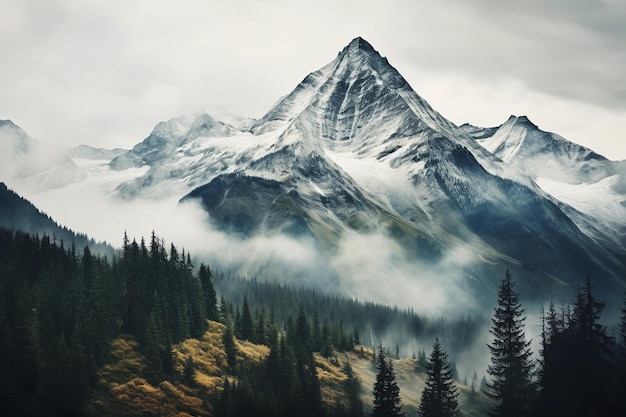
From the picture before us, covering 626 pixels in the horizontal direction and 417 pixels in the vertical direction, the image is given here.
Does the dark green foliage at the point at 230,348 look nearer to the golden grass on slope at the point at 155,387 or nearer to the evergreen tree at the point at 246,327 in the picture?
the golden grass on slope at the point at 155,387

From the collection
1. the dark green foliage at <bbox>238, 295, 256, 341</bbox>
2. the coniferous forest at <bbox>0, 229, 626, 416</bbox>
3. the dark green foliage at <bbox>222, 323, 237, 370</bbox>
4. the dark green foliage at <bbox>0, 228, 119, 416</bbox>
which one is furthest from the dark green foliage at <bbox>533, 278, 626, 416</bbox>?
the dark green foliage at <bbox>238, 295, 256, 341</bbox>

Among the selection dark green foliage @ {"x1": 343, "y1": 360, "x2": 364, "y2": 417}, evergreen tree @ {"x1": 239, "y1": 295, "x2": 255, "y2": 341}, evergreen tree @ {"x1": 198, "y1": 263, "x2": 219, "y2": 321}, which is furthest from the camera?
evergreen tree @ {"x1": 198, "y1": 263, "x2": 219, "y2": 321}

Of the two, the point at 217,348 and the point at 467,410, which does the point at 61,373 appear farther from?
the point at 467,410

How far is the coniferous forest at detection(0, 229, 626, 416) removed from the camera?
8388cm

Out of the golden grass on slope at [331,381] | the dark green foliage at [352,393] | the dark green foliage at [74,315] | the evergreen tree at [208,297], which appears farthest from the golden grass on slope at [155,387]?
the dark green foliage at [352,393]

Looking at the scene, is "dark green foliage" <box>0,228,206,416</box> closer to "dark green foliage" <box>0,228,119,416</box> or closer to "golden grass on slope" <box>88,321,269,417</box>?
"dark green foliage" <box>0,228,119,416</box>

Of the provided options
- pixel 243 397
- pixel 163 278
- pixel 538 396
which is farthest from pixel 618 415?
pixel 163 278

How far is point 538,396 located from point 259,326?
98894mm

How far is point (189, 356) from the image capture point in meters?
144

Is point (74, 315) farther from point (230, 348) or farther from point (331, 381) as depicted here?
point (331, 381)

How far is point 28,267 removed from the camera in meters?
156

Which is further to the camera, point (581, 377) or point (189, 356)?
point (189, 356)

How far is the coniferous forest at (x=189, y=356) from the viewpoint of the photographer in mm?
83875

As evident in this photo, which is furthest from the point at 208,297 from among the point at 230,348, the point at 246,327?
the point at 230,348
